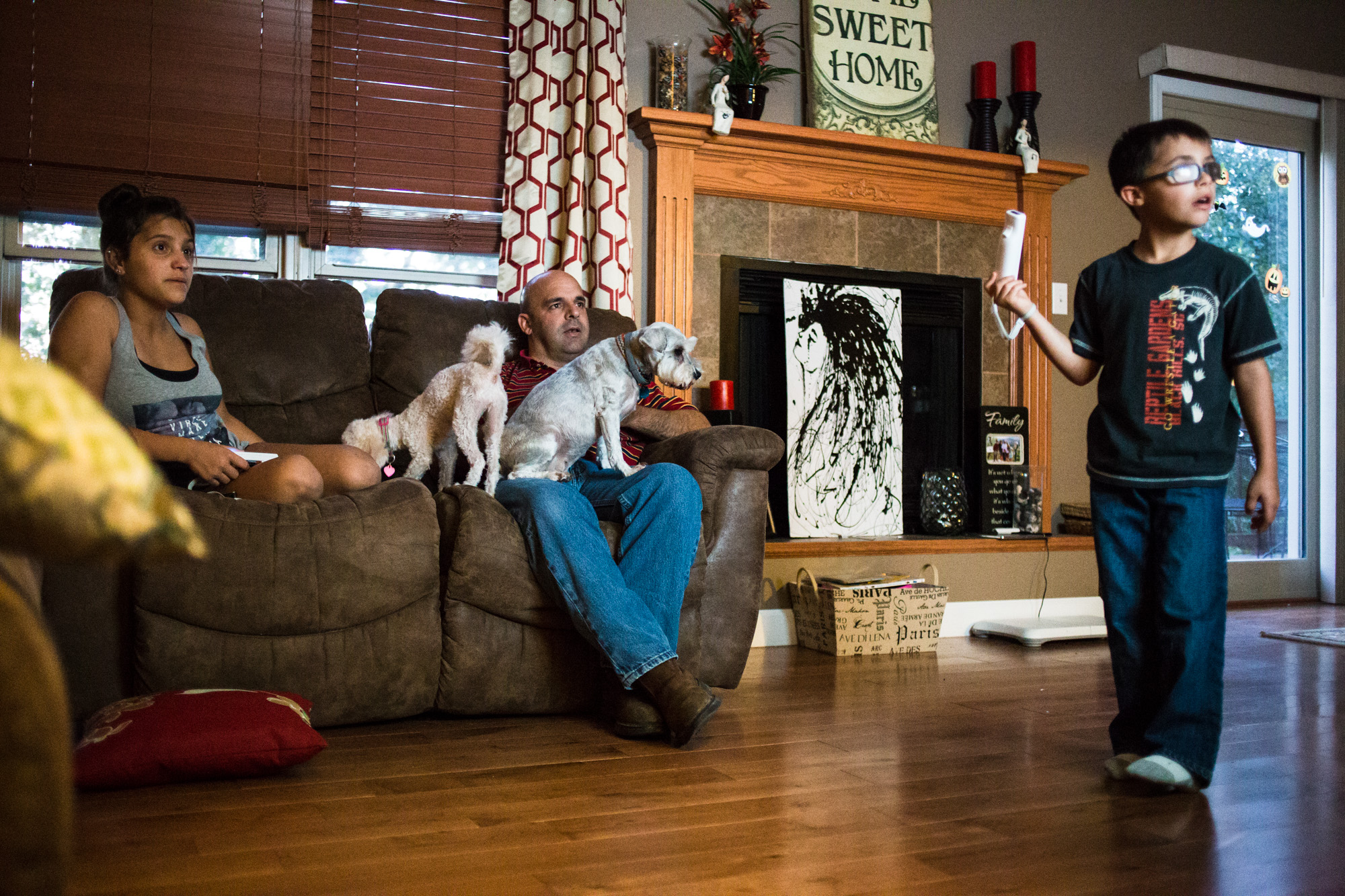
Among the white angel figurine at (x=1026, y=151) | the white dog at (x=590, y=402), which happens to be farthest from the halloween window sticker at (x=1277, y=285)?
the white dog at (x=590, y=402)

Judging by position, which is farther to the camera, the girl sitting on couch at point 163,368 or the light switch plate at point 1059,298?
the light switch plate at point 1059,298

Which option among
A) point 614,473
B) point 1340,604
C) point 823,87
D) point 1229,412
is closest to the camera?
point 1229,412

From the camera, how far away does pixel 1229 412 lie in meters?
1.74

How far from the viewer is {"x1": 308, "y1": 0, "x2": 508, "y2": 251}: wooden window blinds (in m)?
3.37

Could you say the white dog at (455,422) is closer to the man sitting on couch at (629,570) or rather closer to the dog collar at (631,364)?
the man sitting on couch at (629,570)

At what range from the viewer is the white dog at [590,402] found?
2.39 m

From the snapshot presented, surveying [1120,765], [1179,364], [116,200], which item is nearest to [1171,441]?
[1179,364]

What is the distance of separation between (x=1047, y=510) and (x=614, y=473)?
2604 millimetres

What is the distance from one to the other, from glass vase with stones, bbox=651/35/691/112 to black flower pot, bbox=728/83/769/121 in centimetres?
20

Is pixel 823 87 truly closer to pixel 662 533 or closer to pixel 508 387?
pixel 508 387

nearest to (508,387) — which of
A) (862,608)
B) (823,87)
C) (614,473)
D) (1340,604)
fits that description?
(614,473)

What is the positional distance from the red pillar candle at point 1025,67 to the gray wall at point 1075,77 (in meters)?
0.10

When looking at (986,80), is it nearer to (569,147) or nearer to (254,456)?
(569,147)

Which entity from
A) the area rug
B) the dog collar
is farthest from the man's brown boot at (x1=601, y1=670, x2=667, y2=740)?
the area rug
